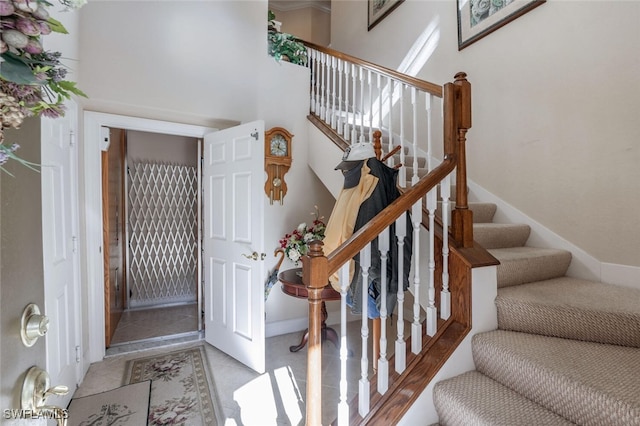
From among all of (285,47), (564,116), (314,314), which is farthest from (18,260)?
(285,47)

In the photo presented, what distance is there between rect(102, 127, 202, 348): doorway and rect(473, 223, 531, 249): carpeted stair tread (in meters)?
2.98

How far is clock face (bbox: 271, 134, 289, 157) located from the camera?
2779 mm

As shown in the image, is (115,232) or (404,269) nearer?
(404,269)

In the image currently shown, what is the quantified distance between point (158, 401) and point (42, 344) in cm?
164

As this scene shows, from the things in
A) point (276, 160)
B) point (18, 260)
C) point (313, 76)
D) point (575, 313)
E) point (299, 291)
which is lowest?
point (299, 291)

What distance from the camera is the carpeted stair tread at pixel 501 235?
206 centimetres

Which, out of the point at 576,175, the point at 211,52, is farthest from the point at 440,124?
the point at 211,52

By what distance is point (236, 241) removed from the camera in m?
2.52

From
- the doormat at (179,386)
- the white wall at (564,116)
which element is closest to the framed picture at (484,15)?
the white wall at (564,116)

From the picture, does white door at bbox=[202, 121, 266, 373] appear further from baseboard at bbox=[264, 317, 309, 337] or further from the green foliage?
the green foliage

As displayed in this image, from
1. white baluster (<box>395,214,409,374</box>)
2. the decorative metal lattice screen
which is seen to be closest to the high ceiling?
the decorative metal lattice screen

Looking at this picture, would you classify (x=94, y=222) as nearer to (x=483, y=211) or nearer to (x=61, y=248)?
(x=61, y=248)

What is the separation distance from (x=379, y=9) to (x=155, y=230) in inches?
156

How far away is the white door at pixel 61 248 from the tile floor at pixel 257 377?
13.0 inches
